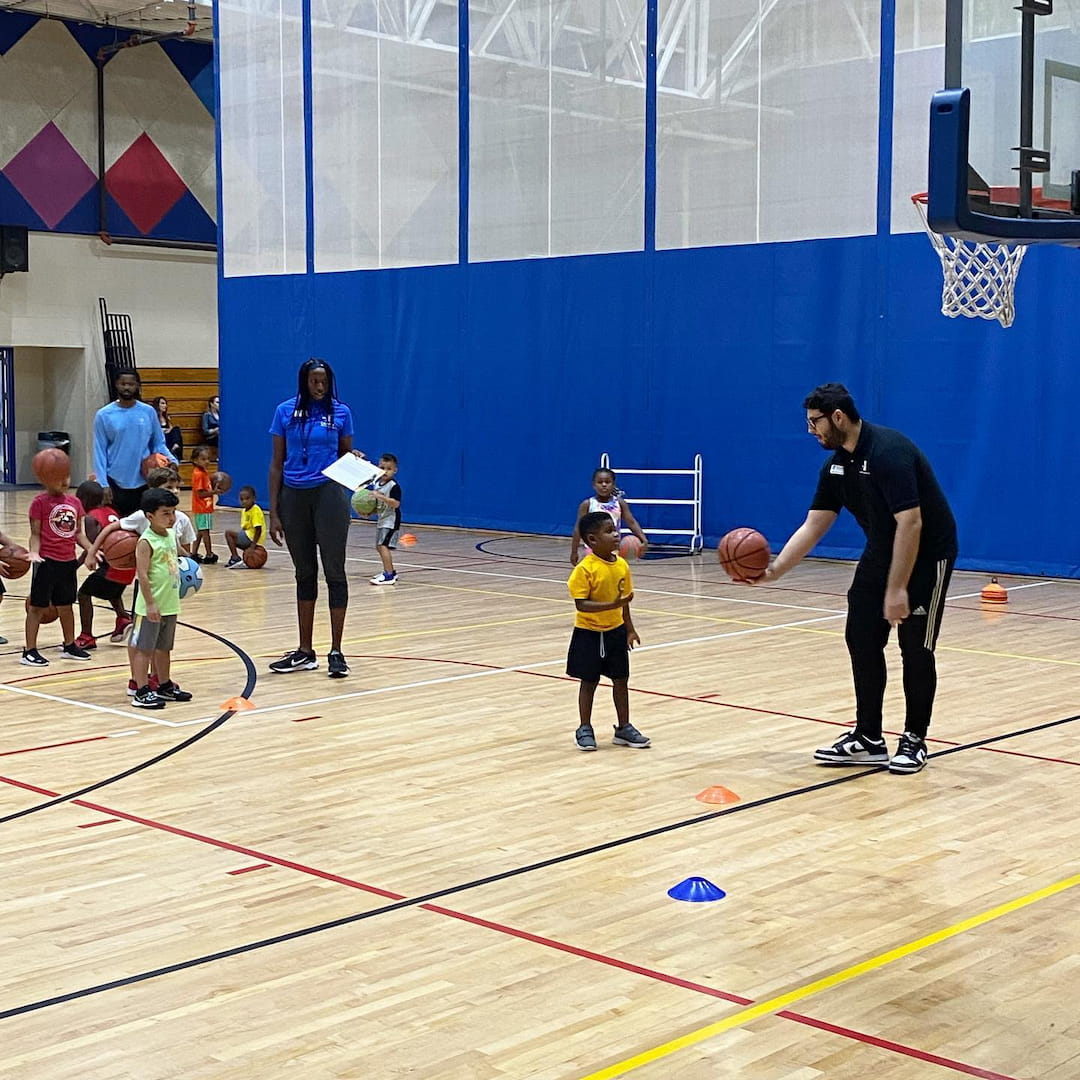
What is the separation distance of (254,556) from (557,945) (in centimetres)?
1100

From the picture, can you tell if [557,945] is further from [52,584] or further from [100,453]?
[100,453]

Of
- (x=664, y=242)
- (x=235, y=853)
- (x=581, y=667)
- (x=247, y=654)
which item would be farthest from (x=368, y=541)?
(x=235, y=853)

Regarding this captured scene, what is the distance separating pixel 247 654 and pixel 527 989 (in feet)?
19.9

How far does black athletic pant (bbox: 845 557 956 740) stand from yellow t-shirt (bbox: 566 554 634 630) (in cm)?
105

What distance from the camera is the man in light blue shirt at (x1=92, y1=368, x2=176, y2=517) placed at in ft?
34.0

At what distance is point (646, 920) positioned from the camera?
4852 millimetres

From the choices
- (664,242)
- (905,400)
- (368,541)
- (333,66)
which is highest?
(333,66)

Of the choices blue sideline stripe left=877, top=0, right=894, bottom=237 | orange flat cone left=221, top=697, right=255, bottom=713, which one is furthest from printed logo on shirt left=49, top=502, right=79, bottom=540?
blue sideline stripe left=877, top=0, right=894, bottom=237

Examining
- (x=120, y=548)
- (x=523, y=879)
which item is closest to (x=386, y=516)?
(x=120, y=548)

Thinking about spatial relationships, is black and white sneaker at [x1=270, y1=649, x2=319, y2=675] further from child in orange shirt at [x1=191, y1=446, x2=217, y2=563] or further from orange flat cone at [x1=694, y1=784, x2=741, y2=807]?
child in orange shirt at [x1=191, y1=446, x2=217, y2=563]

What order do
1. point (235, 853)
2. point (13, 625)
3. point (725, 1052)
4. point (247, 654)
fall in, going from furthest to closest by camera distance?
point (13, 625) < point (247, 654) < point (235, 853) < point (725, 1052)

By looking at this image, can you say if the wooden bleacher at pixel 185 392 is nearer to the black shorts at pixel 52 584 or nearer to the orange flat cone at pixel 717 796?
the black shorts at pixel 52 584

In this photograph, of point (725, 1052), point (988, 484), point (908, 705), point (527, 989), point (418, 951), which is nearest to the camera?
point (725, 1052)

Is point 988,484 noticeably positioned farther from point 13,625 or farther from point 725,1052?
→ point 725,1052
